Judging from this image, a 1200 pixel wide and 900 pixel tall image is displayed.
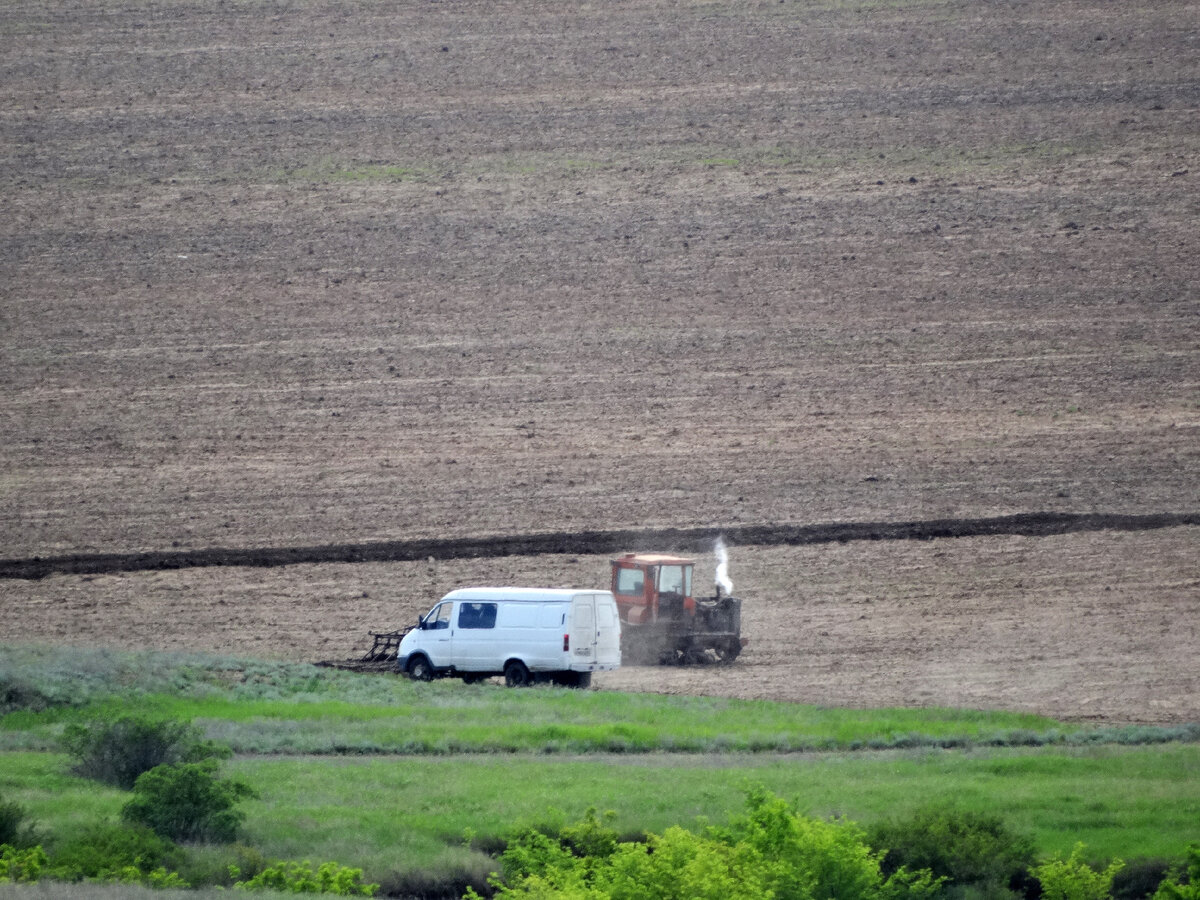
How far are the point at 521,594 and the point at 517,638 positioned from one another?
77cm

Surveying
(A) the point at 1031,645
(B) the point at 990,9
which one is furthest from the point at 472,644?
(B) the point at 990,9

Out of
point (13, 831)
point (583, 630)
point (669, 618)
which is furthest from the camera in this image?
point (669, 618)

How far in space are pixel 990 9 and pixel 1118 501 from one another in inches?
995

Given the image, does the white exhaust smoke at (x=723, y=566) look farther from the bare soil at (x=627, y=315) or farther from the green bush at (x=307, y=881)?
the green bush at (x=307, y=881)

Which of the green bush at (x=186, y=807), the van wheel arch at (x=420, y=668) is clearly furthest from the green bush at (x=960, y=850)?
the van wheel arch at (x=420, y=668)

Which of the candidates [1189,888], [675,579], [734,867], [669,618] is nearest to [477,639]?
[669,618]

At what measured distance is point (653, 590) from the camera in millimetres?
26516

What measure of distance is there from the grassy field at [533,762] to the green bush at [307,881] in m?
0.75

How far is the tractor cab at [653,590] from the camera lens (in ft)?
86.9

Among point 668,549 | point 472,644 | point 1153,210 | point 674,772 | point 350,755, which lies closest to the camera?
point 674,772

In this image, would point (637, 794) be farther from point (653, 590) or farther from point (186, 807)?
point (653, 590)

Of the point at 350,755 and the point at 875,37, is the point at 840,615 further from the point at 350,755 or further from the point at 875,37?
the point at 875,37

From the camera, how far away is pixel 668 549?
31094mm

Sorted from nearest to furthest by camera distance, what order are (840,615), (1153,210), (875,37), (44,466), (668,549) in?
1. (840,615)
2. (668,549)
3. (44,466)
4. (1153,210)
5. (875,37)
